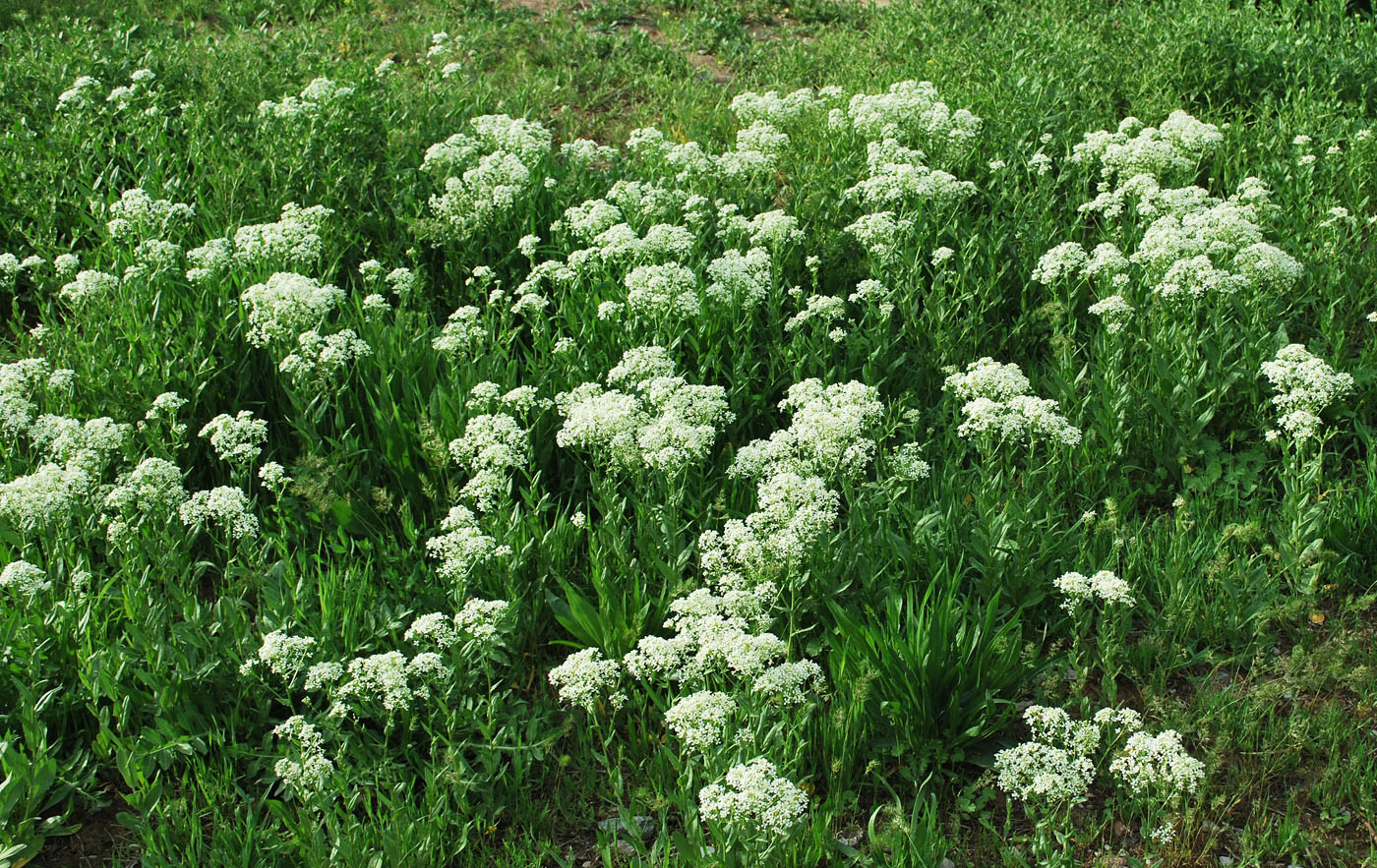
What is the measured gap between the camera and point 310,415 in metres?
5.86

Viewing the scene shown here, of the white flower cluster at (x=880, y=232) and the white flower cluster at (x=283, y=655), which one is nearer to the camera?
the white flower cluster at (x=283, y=655)

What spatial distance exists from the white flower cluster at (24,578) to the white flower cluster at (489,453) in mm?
1655

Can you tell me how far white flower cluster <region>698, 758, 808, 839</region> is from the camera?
333cm

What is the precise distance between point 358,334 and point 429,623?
298 cm

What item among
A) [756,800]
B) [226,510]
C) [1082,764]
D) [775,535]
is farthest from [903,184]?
[756,800]

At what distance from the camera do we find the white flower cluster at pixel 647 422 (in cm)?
486

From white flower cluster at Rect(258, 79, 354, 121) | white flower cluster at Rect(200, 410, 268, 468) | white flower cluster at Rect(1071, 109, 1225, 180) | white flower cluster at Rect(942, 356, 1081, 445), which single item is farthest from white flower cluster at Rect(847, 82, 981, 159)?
white flower cluster at Rect(200, 410, 268, 468)

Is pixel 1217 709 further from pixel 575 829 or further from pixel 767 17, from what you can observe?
pixel 767 17

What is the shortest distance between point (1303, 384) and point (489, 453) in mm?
3605

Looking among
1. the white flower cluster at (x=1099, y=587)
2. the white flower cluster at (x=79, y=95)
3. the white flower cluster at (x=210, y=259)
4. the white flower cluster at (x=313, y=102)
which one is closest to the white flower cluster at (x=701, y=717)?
the white flower cluster at (x=1099, y=587)

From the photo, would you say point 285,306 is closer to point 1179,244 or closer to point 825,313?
point 825,313

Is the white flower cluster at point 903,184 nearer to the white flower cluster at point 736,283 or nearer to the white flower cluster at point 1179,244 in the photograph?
the white flower cluster at point 1179,244

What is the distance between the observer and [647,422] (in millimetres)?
5125

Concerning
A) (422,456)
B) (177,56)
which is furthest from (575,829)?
(177,56)
